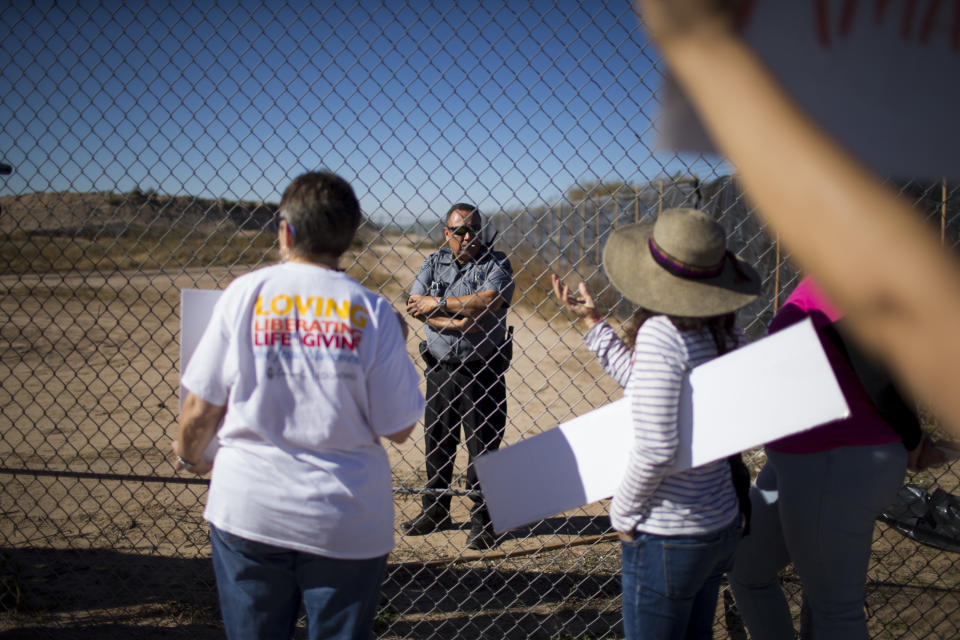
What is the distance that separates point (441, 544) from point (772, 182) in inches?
156

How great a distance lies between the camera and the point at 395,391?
172 cm

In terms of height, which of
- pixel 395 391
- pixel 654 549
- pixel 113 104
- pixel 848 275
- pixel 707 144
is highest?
pixel 113 104

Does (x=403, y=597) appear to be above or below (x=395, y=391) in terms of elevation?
below

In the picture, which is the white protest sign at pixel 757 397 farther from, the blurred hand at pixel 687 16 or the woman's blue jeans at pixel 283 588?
the blurred hand at pixel 687 16

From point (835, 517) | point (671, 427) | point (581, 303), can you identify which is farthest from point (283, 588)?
point (835, 517)

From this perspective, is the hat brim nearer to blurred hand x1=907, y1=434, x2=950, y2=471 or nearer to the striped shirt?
the striped shirt

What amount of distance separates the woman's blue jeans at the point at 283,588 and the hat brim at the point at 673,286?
1.08 metres

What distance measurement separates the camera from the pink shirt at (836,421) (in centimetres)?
206

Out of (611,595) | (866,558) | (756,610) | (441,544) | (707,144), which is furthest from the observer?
(441,544)

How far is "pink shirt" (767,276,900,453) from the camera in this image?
206cm

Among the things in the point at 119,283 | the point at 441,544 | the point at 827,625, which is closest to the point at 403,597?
the point at 441,544

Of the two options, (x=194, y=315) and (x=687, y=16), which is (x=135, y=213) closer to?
(x=194, y=315)

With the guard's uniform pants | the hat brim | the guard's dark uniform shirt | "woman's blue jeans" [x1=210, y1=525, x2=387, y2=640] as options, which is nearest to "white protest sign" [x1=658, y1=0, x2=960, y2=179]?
the hat brim

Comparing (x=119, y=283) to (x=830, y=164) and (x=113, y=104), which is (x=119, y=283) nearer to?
(x=113, y=104)
